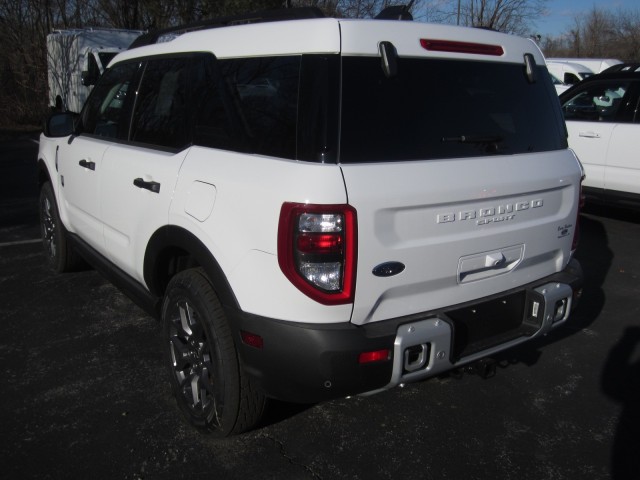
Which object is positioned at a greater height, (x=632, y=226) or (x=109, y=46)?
(x=109, y=46)

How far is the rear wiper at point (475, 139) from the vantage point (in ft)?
8.79

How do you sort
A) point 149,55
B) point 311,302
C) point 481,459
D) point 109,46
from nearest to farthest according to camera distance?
point 311,302, point 481,459, point 149,55, point 109,46

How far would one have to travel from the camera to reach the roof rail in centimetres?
283

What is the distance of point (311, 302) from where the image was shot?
2.34 m

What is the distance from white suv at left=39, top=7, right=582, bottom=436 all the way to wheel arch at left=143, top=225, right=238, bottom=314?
0.04ft

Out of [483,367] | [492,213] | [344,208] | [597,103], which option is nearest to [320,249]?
[344,208]

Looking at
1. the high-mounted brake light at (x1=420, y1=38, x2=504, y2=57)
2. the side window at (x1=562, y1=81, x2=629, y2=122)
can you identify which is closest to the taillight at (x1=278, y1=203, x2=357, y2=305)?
the high-mounted brake light at (x1=420, y1=38, x2=504, y2=57)

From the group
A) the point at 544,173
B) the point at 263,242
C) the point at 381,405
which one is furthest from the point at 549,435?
the point at 263,242

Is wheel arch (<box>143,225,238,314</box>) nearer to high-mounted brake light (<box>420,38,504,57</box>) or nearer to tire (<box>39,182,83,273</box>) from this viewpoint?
high-mounted brake light (<box>420,38,504,57</box>)

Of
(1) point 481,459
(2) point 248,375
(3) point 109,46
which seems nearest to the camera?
(2) point 248,375

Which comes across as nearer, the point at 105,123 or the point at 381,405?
the point at 381,405

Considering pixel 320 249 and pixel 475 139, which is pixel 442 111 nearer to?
pixel 475 139

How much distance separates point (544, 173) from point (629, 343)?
6.28ft

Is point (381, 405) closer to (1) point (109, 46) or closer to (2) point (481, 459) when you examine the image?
(2) point (481, 459)
